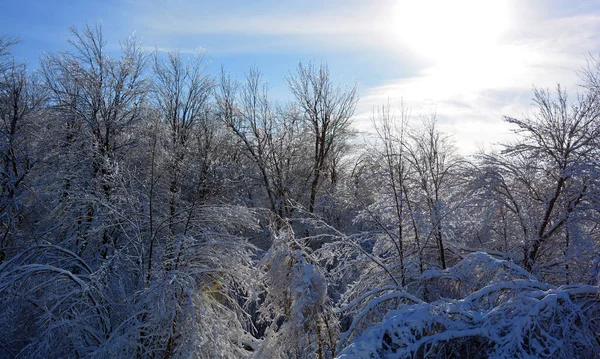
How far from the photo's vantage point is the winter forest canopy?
214 inches

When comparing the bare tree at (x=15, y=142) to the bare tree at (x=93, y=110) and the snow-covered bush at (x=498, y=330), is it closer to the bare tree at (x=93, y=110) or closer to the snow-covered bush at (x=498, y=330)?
the bare tree at (x=93, y=110)

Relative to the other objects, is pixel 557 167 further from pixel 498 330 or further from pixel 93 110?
pixel 93 110

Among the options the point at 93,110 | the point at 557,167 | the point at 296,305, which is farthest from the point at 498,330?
the point at 93,110

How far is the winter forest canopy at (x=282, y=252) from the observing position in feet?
17.8

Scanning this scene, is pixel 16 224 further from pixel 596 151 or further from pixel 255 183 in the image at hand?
pixel 596 151

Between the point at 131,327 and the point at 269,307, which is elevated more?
the point at 269,307

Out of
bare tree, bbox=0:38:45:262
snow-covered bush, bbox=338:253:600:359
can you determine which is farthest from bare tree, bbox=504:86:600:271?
bare tree, bbox=0:38:45:262

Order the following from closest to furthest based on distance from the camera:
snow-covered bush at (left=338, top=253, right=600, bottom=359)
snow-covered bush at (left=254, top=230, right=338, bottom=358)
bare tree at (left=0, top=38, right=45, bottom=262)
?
snow-covered bush at (left=338, top=253, right=600, bottom=359)
snow-covered bush at (left=254, top=230, right=338, bottom=358)
bare tree at (left=0, top=38, right=45, bottom=262)

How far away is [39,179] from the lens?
43.6 ft

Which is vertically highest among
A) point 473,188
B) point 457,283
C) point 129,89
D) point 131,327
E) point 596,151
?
point 129,89

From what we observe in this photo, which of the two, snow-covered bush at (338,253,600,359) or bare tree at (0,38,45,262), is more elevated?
bare tree at (0,38,45,262)

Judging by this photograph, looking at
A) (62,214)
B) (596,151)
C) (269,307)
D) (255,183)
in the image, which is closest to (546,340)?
(269,307)

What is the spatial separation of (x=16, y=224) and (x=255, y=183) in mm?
12024

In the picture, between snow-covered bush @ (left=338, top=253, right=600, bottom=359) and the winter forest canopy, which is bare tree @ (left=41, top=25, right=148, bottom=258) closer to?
the winter forest canopy
